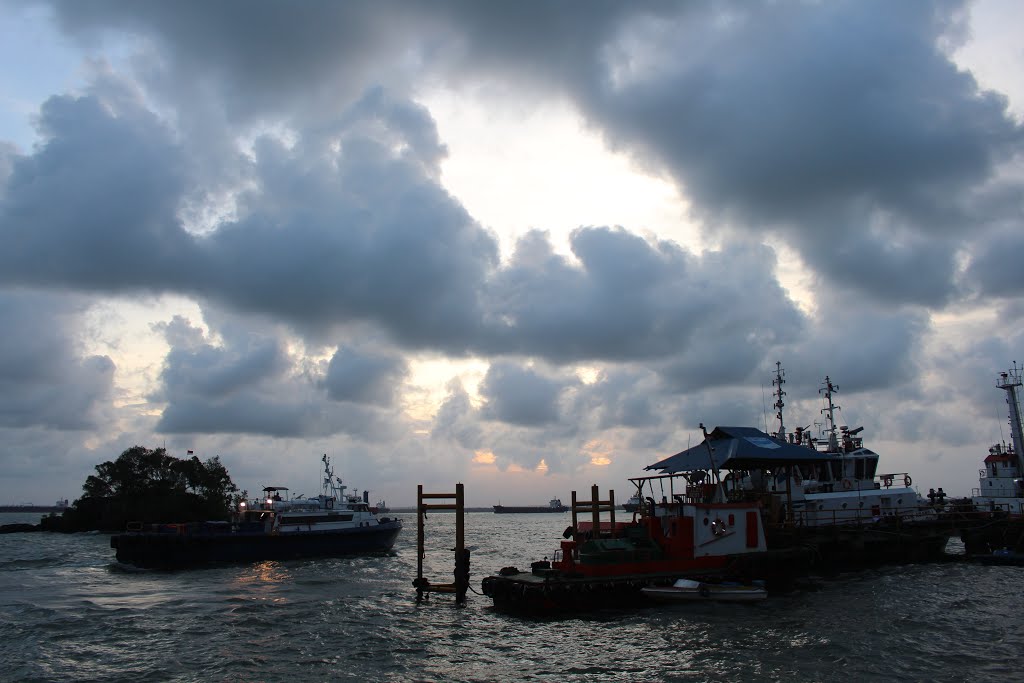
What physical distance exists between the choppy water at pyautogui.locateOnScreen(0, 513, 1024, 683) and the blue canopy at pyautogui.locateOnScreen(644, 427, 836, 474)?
6171mm

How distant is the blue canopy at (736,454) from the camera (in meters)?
34.7

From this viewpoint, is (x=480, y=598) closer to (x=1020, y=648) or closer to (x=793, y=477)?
(x=1020, y=648)

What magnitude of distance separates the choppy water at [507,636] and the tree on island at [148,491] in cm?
6732

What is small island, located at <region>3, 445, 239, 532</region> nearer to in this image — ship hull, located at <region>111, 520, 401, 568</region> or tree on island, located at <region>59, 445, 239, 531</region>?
tree on island, located at <region>59, 445, 239, 531</region>

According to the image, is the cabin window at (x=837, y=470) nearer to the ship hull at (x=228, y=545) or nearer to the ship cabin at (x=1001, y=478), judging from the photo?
the ship cabin at (x=1001, y=478)

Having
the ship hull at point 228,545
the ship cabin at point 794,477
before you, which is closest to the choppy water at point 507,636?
the ship cabin at point 794,477

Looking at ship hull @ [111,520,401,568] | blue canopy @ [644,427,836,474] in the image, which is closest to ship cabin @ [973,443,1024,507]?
blue canopy @ [644,427,836,474]

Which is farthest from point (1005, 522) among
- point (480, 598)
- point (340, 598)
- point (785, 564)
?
point (340, 598)

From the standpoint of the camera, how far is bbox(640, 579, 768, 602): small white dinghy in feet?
87.6

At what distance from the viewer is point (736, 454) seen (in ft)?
113

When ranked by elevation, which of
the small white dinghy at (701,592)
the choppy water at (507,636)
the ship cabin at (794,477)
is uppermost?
the ship cabin at (794,477)

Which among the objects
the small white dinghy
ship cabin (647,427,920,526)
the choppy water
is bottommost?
the choppy water

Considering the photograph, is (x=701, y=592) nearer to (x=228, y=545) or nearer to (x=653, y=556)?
(x=653, y=556)

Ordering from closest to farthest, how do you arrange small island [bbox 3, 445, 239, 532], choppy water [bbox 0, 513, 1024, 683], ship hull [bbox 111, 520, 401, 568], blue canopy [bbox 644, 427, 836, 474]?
1. choppy water [bbox 0, 513, 1024, 683]
2. blue canopy [bbox 644, 427, 836, 474]
3. ship hull [bbox 111, 520, 401, 568]
4. small island [bbox 3, 445, 239, 532]
